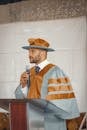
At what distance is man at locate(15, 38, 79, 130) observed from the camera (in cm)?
193

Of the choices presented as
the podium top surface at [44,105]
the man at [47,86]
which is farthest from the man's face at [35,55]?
the podium top surface at [44,105]

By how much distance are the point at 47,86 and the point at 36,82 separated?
0.28ft

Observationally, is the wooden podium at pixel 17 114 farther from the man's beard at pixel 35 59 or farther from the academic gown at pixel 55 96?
the man's beard at pixel 35 59

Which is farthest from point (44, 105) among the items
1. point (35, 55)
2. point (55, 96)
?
point (35, 55)

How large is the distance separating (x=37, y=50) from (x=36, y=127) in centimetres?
51

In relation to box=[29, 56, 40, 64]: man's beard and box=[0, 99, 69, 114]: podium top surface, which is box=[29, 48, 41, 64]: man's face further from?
box=[0, 99, 69, 114]: podium top surface

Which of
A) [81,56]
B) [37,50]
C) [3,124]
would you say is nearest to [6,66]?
[37,50]

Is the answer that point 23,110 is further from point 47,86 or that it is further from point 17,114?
point 47,86

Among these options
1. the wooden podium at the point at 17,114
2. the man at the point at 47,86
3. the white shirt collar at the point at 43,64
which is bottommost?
the wooden podium at the point at 17,114

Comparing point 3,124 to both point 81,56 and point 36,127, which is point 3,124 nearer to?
point 36,127

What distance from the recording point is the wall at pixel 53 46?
1.94 metres

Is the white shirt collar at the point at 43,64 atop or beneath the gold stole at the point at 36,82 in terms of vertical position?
atop

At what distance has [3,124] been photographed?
2051 mm

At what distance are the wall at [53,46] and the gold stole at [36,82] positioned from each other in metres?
0.07
